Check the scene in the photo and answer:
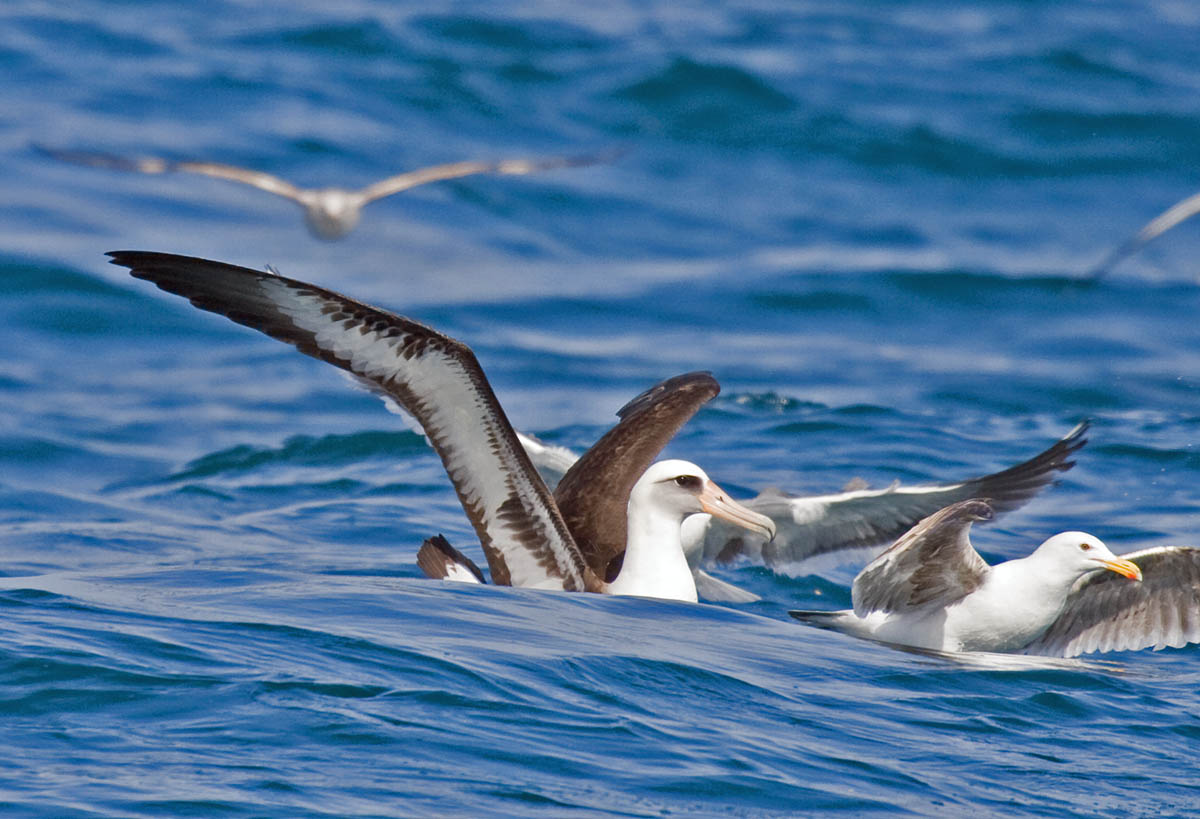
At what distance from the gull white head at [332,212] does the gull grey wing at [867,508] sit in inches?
271

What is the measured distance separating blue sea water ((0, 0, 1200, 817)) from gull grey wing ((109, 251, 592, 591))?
38 centimetres

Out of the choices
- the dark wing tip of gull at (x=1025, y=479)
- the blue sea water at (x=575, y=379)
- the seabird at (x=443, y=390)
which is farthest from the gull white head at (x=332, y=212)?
the dark wing tip of gull at (x=1025, y=479)

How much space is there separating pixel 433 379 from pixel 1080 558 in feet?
9.94

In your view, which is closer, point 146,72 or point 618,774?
point 618,774

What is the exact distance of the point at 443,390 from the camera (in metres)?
7.60

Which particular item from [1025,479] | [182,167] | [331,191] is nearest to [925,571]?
[1025,479]

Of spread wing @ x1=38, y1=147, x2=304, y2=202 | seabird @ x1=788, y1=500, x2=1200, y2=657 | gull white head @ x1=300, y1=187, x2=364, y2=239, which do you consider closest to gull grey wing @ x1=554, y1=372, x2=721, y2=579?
seabird @ x1=788, y1=500, x2=1200, y2=657

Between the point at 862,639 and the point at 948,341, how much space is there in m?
9.30

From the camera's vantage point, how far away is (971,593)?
7.90m

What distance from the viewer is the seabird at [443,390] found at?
7148mm

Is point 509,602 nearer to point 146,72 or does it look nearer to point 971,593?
point 971,593

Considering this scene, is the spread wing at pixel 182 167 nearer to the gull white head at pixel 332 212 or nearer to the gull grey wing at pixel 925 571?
the gull white head at pixel 332 212

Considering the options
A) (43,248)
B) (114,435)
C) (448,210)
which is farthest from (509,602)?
(448,210)

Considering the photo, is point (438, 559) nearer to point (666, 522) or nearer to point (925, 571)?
point (666, 522)
